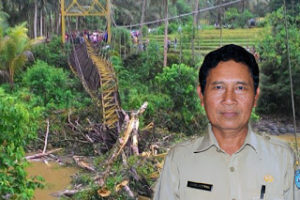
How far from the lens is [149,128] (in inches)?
199

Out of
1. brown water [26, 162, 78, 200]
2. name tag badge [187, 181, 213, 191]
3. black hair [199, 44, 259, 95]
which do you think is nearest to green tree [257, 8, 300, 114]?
brown water [26, 162, 78, 200]

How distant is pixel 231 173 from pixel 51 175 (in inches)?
153

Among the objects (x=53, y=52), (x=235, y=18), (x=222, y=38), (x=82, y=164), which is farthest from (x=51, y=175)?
(x=235, y=18)

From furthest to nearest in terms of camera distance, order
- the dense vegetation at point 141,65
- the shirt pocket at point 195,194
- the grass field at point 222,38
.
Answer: the grass field at point 222,38
the dense vegetation at point 141,65
the shirt pocket at point 195,194

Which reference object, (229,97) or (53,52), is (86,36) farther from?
(229,97)

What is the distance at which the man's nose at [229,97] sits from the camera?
741mm

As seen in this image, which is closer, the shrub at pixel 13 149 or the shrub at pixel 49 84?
the shrub at pixel 13 149

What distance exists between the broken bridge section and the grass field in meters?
1.19

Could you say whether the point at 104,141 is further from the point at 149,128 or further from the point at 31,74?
the point at 31,74

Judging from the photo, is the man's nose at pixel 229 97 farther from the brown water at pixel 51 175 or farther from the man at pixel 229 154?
the brown water at pixel 51 175

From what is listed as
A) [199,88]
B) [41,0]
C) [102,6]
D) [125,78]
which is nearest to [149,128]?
[125,78]

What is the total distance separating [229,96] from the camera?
74 centimetres

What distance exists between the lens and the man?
701 mm

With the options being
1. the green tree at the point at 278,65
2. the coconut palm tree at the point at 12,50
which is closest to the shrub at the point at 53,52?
the coconut palm tree at the point at 12,50
